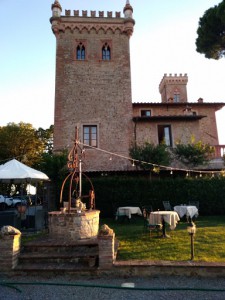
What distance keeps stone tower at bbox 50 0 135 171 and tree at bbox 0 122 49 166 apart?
11.6 meters

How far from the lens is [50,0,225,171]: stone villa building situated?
1691 centimetres

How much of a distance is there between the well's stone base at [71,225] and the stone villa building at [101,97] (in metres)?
9.48

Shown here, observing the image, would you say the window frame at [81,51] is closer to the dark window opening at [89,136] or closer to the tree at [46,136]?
the dark window opening at [89,136]

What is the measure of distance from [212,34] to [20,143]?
23243mm

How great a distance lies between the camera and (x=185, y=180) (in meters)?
13.5

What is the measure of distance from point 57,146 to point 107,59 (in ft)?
25.6

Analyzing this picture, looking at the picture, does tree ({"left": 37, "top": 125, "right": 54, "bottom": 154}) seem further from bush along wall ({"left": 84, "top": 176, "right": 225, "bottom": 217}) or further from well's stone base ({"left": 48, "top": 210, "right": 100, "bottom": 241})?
well's stone base ({"left": 48, "top": 210, "right": 100, "bottom": 241})

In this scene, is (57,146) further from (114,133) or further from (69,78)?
(69,78)

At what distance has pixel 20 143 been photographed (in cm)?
2859

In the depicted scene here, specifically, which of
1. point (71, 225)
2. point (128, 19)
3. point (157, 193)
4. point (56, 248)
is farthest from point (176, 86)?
point (56, 248)

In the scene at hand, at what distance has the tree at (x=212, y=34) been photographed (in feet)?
45.1

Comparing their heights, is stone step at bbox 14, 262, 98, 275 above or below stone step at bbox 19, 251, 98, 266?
below

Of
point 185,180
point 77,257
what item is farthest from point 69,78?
point 77,257

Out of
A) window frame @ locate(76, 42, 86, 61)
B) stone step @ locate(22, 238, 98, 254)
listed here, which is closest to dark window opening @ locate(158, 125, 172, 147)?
window frame @ locate(76, 42, 86, 61)
